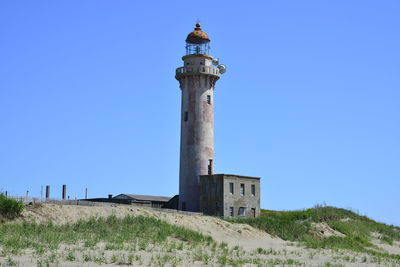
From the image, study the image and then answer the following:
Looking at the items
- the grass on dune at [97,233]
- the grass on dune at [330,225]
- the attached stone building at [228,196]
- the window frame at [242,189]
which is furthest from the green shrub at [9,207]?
the window frame at [242,189]

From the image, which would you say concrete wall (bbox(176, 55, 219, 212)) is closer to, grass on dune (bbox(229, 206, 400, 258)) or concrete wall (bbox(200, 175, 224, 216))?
concrete wall (bbox(200, 175, 224, 216))

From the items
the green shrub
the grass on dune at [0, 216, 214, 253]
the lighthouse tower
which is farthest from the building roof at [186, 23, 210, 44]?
the green shrub

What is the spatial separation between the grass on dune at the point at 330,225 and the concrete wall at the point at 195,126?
7135mm

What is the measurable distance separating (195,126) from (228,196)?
6852mm

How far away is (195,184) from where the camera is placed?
49.4m

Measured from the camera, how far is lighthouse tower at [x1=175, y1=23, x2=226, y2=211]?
49.6m

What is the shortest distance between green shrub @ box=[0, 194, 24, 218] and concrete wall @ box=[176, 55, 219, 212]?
22191mm

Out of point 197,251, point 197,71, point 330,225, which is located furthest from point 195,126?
point 197,251

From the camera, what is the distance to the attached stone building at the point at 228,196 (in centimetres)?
4703

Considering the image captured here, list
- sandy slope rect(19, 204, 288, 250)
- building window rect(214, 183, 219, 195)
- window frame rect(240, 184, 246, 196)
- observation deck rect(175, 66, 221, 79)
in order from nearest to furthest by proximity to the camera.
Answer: sandy slope rect(19, 204, 288, 250) → building window rect(214, 183, 219, 195) → window frame rect(240, 184, 246, 196) → observation deck rect(175, 66, 221, 79)

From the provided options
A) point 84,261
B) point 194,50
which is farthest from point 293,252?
point 194,50

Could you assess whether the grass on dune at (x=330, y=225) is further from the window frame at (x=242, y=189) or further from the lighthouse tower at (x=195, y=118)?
the lighthouse tower at (x=195, y=118)

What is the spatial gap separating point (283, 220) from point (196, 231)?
11590mm

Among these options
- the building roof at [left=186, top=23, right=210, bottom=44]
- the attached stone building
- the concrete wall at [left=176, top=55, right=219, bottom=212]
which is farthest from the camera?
the building roof at [left=186, top=23, right=210, bottom=44]
